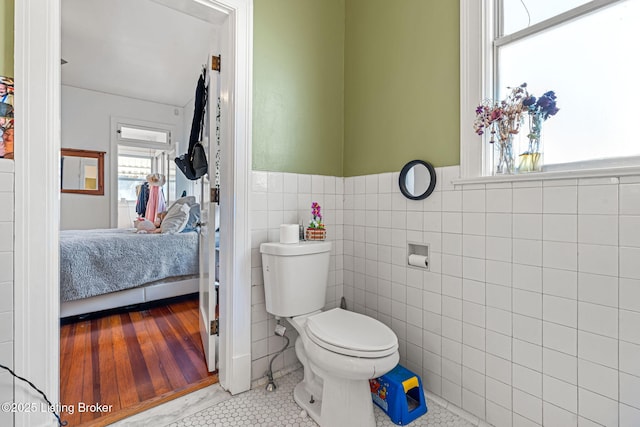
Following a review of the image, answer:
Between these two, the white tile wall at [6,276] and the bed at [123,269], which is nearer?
the white tile wall at [6,276]

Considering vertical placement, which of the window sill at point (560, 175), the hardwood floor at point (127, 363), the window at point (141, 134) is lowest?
the hardwood floor at point (127, 363)

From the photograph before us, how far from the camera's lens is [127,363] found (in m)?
1.92

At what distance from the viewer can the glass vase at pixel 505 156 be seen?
1.33 meters

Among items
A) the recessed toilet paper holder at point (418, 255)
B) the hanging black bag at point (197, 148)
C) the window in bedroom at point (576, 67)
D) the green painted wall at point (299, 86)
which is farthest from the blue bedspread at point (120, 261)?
the window in bedroom at point (576, 67)

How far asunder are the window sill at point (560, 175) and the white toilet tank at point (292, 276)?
832mm

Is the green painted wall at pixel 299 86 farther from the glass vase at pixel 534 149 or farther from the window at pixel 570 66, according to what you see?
the glass vase at pixel 534 149

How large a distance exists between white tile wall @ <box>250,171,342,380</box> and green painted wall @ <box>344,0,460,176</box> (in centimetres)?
25

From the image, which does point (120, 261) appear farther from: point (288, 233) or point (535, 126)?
point (535, 126)

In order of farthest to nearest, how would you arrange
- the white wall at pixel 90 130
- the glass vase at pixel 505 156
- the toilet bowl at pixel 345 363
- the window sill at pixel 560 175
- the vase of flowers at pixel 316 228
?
the white wall at pixel 90 130 → the vase of flowers at pixel 316 228 → the glass vase at pixel 505 156 → the toilet bowl at pixel 345 363 → the window sill at pixel 560 175

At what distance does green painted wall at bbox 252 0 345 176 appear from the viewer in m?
1.72

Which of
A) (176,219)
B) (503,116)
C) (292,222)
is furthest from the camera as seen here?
(176,219)

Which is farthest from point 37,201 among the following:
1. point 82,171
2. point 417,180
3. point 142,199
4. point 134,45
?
point 82,171

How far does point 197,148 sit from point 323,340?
1475 mm

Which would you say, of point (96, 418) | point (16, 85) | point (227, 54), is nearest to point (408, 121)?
point (227, 54)
